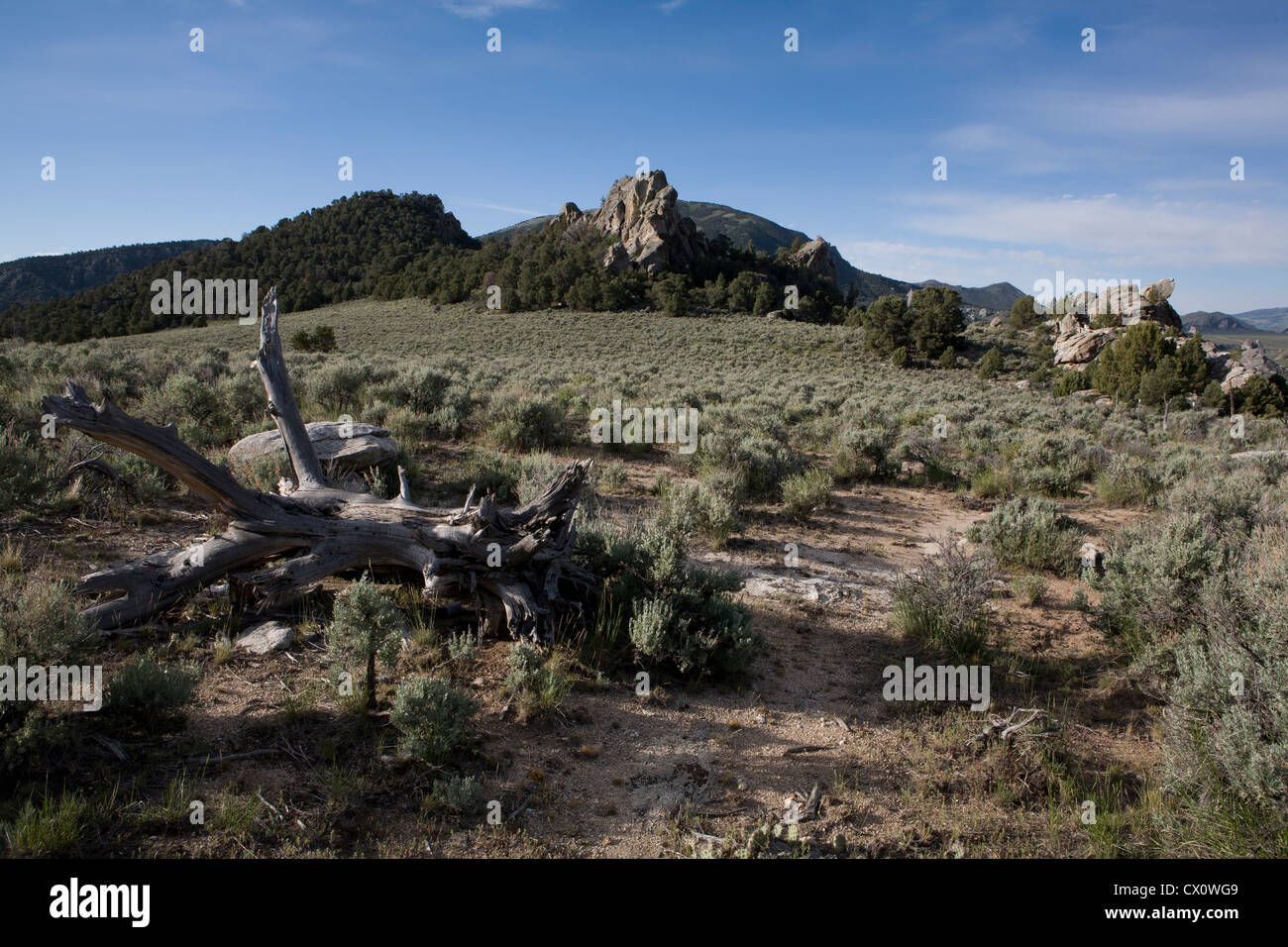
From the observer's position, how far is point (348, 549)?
14.9 feet

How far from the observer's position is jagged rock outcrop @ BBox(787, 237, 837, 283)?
75.3 meters

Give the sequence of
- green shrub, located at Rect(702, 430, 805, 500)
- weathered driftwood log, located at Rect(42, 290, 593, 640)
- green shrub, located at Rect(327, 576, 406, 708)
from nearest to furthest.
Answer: green shrub, located at Rect(327, 576, 406, 708) < weathered driftwood log, located at Rect(42, 290, 593, 640) < green shrub, located at Rect(702, 430, 805, 500)

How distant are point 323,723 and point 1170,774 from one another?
14.0 feet

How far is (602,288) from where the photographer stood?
57.1 metres

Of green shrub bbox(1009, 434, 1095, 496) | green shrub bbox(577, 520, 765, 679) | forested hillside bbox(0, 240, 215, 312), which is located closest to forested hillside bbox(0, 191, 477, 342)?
forested hillside bbox(0, 240, 215, 312)

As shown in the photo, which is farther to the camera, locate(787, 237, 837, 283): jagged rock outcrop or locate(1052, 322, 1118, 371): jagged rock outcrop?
locate(787, 237, 837, 283): jagged rock outcrop

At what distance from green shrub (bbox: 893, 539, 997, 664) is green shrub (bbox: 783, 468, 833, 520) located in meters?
2.65

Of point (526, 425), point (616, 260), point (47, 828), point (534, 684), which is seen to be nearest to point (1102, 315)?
point (616, 260)

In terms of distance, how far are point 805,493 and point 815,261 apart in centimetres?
7675

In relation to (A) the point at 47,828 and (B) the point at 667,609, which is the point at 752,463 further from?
(A) the point at 47,828

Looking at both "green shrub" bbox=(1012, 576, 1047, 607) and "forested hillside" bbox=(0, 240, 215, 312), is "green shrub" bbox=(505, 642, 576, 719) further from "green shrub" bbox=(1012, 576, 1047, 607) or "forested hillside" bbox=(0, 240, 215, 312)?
"forested hillside" bbox=(0, 240, 215, 312)

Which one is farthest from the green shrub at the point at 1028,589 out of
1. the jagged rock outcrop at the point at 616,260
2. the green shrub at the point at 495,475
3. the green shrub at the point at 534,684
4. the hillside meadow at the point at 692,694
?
the jagged rock outcrop at the point at 616,260
